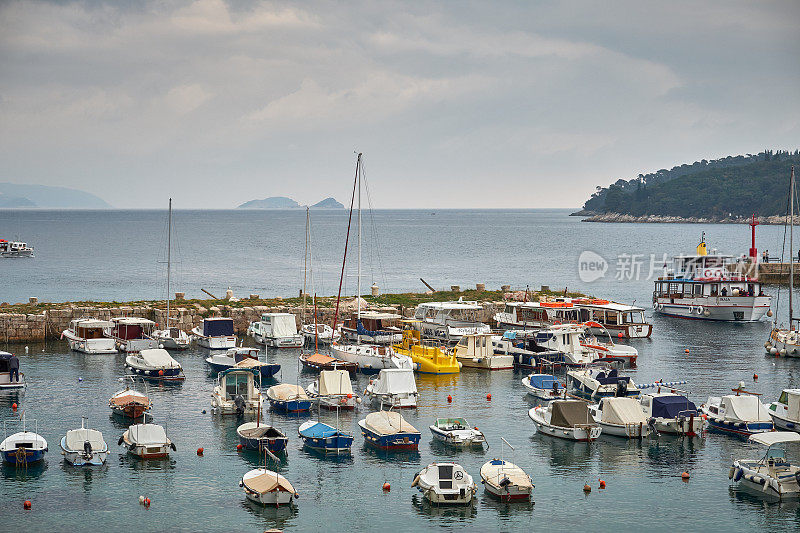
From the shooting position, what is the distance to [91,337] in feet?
210

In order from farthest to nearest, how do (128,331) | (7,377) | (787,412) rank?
(128,331) < (7,377) < (787,412)

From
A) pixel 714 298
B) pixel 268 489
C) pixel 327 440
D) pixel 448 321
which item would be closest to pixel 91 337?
pixel 448 321

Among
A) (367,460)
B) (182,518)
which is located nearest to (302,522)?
(182,518)

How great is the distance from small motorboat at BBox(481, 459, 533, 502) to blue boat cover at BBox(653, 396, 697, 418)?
1093cm

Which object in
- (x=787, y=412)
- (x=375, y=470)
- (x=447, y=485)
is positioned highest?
(x=787, y=412)

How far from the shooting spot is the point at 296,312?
74.1 meters

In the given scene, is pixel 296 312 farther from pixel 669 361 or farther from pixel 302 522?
pixel 302 522

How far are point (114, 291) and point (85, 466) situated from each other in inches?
3229

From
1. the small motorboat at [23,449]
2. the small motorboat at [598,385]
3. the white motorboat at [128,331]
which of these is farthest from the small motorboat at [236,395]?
the small motorboat at [598,385]

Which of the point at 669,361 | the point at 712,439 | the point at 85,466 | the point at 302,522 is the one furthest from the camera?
the point at 669,361

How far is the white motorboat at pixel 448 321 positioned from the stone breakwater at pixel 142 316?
460 centimetres

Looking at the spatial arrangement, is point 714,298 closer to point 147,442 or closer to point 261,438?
point 261,438

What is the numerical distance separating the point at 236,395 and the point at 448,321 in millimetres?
26817

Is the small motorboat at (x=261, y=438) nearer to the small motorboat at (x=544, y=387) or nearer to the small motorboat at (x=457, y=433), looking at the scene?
the small motorboat at (x=457, y=433)
